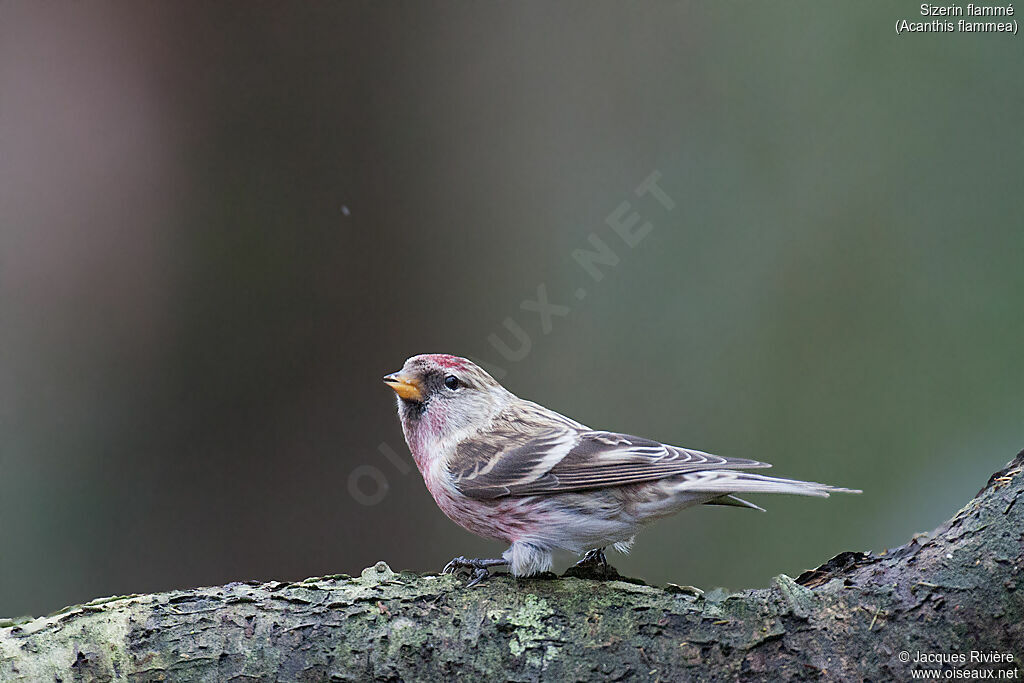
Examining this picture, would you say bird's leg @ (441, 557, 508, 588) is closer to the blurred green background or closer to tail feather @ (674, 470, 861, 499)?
tail feather @ (674, 470, 861, 499)

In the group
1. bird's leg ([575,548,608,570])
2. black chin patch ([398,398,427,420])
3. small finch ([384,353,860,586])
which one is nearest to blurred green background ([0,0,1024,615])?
black chin patch ([398,398,427,420])

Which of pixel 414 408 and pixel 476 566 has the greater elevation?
pixel 414 408

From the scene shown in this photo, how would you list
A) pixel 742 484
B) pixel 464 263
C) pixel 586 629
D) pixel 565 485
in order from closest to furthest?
pixel 586 629, pixel 742 484, pixel 565 485, pixel 464 263

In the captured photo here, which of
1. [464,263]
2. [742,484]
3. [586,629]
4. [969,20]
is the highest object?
[969,20]

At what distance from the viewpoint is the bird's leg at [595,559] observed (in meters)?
2.49

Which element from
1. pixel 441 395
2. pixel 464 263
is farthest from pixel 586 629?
pixel 464 263

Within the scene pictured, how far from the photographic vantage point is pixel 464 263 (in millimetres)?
4883

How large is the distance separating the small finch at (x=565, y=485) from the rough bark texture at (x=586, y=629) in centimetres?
26

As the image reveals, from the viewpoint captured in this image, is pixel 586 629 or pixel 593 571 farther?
pixel 593 571

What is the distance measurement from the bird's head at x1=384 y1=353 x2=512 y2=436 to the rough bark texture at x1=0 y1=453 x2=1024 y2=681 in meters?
0.78

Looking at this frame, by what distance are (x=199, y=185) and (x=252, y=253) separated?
Result: 1.30 ft

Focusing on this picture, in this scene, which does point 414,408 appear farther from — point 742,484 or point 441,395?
point 742,484

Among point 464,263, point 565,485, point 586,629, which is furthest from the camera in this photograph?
point 464,263

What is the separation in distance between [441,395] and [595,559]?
766 mm
